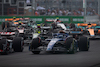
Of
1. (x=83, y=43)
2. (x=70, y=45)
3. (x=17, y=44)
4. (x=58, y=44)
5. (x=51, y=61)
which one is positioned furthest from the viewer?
(x=83, y=43)

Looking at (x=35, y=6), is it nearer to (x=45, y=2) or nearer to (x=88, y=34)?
(x=45, y=2)

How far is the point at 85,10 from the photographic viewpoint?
36344 millimetres

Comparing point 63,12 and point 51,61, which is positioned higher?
point 63,12

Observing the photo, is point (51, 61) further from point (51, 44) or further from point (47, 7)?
point (47, 7)

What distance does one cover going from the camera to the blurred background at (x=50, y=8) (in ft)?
120

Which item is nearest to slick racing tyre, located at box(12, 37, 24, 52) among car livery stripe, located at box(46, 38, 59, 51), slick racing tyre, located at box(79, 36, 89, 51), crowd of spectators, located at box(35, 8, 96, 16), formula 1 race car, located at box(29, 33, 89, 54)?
formula 1 race car, located at box(29, 33, 89, 54)

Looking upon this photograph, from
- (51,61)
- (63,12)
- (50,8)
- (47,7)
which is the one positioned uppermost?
(47,7)

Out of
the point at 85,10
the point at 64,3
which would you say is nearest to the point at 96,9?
the point at 85,10

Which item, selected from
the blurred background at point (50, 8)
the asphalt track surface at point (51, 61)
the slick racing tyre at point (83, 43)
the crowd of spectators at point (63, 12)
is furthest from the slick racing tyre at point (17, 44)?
the crowd of spectators at point (63, 12)

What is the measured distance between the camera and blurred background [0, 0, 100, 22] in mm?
36625

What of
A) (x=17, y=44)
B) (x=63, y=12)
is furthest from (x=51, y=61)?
(x=63, y=12)

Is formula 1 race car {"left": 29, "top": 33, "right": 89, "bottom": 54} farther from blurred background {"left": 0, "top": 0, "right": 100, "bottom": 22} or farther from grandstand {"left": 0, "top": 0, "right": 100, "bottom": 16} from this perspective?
grandstand {"left": 0, "top": 0, "right": 100, "bottom": 16}

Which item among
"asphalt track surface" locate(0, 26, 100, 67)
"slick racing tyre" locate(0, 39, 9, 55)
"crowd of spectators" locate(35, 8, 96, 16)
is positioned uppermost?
"crowd of spectators" locate(35, 8, 96, 16)

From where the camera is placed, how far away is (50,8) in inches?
1452
